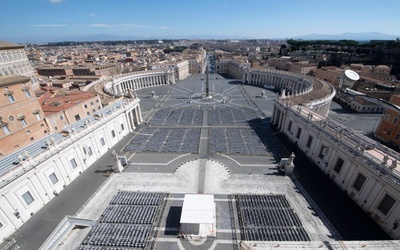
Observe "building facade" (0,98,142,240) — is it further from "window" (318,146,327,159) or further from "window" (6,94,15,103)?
"window" (318,146,327,159)

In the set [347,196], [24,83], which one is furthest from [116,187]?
[347,196]

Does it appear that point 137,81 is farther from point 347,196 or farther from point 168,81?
point 347,196

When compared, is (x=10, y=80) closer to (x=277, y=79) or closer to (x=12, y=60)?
(x=12, y=60)

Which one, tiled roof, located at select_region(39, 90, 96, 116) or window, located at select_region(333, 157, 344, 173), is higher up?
tiled roof, located at select_region(39, 90, 96, 116)

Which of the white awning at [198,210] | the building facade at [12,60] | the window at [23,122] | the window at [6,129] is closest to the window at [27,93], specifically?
the window at [23,122]

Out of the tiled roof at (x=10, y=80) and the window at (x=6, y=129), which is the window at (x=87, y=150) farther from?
the tiled roof at (x=10, y=80)

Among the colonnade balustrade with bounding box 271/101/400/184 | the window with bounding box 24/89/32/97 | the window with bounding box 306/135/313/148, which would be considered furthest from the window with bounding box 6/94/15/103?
the window with bounding box 306/135/313/148
